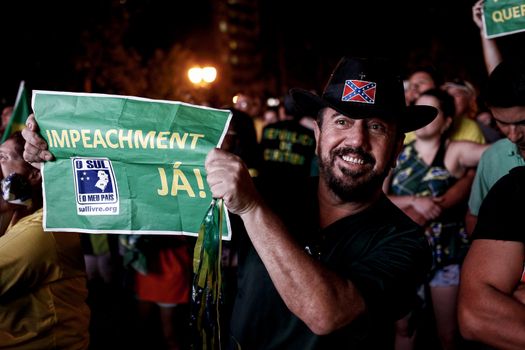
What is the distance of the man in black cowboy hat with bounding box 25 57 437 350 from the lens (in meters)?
1.70

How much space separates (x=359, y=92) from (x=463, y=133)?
9.54 feet

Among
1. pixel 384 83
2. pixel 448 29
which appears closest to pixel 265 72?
pixel 448 29

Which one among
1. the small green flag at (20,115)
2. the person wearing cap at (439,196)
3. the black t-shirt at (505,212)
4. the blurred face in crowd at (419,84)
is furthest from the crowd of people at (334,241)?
the blurred face in crowd at (419,84)

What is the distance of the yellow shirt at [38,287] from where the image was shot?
2455mm

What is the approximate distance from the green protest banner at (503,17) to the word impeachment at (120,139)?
9.16 feet

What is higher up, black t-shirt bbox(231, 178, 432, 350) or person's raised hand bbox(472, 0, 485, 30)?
person's raised hand bbox(472, 0, 485, 30)

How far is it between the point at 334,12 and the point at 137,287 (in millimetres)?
38477

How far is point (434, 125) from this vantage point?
4.13 meters

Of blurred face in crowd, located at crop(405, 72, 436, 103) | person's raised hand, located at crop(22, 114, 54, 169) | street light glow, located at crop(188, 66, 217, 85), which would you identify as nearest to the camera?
person's raised hand, located at crop(22, 114, 54, 169)

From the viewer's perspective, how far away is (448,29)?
20984 millimetres

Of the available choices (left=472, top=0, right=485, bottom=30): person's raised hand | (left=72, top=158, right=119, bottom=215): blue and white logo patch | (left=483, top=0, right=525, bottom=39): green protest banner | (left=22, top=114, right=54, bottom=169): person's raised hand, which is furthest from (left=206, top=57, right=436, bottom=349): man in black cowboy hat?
(left=472, top=0, right=485, bottom=30): person's raised hand

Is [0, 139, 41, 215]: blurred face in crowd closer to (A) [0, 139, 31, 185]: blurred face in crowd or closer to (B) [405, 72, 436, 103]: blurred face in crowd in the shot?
(A) [0, 139, 31, 185]: blurred face in crowd

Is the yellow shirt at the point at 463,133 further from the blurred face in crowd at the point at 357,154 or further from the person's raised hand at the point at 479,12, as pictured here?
the blurred face in crowd at the point at 357,154

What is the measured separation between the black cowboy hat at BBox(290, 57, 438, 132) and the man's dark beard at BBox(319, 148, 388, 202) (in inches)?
7.3
